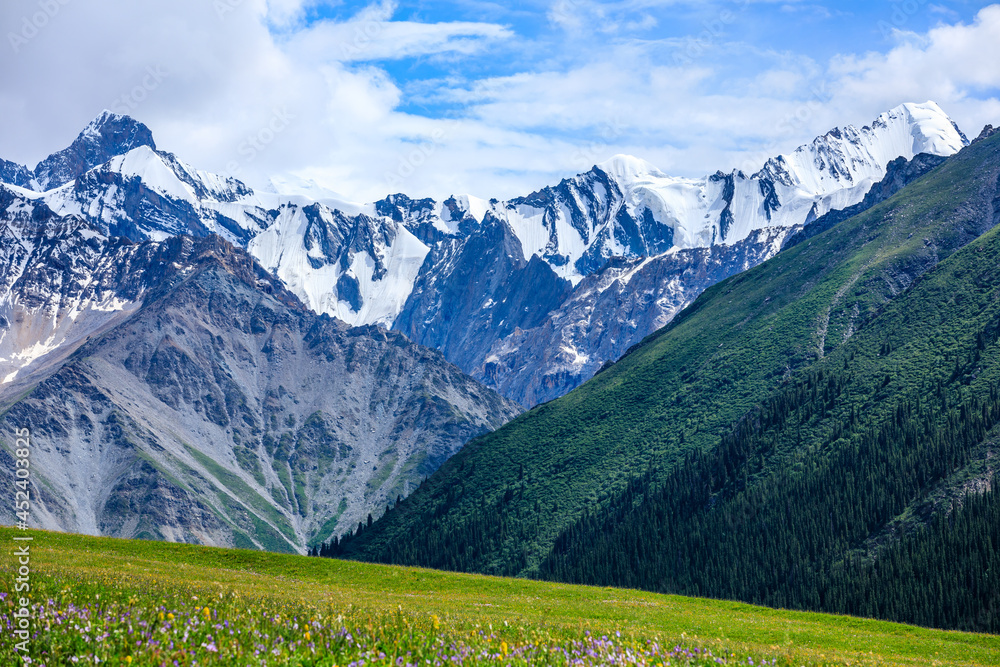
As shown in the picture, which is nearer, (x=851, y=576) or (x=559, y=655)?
(x=559, y=655)

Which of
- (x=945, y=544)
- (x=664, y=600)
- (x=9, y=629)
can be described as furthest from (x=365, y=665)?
(x=945, y=544)

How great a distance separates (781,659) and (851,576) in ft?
572

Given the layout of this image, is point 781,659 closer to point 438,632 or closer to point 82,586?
point 438,632


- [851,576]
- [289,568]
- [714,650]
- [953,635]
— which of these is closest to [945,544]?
[851,576]

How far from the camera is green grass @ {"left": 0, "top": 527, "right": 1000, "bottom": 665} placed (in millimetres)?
20375

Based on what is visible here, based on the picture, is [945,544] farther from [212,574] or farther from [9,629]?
[9,629]

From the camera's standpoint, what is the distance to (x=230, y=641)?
19.9 metres

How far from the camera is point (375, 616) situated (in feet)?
91.2

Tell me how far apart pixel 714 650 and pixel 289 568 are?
61.7 metres

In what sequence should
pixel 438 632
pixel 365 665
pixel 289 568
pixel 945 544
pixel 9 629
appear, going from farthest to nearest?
pixel 945 544 < pixel 289 568 < pixel 438 632 < pixel 9 629 < pixel 365 665

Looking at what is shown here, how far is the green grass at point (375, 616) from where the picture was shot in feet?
66.8

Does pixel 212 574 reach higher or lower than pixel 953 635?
higher

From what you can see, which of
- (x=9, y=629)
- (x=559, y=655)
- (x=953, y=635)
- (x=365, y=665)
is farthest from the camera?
(x=953, y=635)

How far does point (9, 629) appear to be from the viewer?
64.9ft
